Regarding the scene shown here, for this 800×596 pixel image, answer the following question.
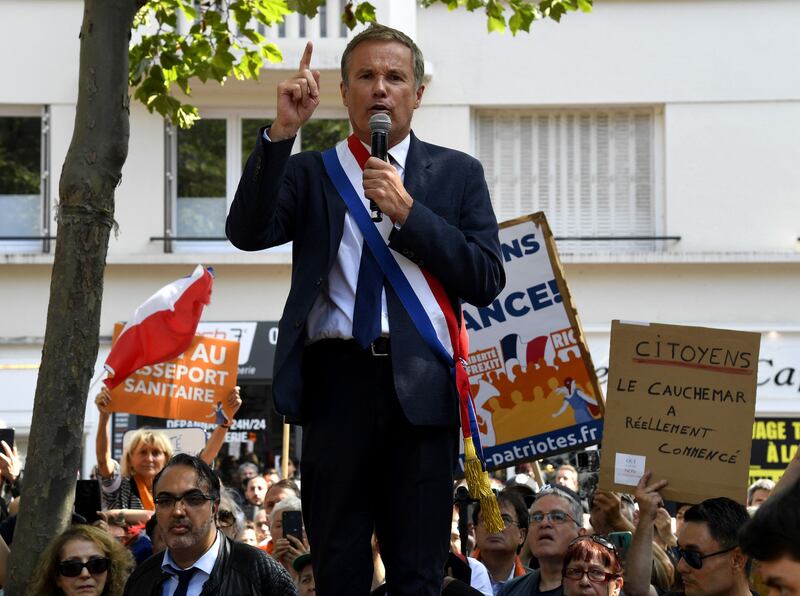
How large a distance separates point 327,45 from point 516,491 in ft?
36.1

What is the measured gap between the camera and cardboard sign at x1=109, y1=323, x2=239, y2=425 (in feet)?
35.8

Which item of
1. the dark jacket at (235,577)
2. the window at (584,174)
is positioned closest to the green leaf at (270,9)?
the dark jacket at (235,577)

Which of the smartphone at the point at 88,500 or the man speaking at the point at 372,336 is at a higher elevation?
the man speaking at the point at 372,336

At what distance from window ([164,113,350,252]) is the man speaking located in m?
14.7

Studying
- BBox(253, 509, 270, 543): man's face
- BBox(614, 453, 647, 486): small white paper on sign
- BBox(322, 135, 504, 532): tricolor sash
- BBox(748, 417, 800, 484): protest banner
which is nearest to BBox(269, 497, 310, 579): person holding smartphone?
BBox(614, 453, 647, 486): small white paper on sign

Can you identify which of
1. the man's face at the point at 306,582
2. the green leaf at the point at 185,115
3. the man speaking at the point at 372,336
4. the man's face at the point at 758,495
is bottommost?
the man's face at the point at 306,582

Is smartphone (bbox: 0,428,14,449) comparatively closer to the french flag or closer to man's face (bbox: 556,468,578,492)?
the french flag

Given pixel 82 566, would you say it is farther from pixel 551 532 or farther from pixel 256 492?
pixel 256 492

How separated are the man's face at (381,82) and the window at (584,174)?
14676 millimetres

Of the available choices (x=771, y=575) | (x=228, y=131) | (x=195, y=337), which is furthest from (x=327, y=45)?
(x=771, y=575)

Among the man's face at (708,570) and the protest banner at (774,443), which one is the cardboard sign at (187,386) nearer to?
the man's face at (708,570)

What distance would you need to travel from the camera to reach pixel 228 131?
19156 mm

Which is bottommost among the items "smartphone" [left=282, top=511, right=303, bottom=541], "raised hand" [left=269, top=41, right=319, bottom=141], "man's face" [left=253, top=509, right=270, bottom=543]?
"man's face" [left=253, top=509, right=270, bottom=543]

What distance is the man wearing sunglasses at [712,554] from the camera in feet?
20.6
